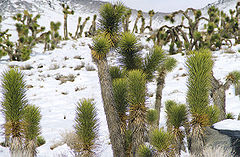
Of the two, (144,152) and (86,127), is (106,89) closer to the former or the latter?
(86,127)

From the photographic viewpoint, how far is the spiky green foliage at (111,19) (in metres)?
2.66

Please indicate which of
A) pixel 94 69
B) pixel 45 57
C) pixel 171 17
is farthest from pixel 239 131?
pixel 45 57

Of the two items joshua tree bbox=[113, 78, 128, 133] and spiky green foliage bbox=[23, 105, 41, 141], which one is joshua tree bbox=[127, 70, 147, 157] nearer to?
joshua tree bbox=[113, 78, 128, 133]

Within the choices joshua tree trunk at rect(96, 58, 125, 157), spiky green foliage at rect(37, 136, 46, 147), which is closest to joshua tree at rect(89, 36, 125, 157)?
joshua tree trunk at rect(96, 58, 125, 157)

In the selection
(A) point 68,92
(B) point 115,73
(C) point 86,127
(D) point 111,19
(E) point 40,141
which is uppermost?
(D) point 111,19

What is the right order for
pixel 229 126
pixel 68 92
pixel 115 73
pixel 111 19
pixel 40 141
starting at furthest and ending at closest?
pixel 68 92 < pixel 40 141 < pixel 115 73 < pixel 229 126 < pixel 111 19

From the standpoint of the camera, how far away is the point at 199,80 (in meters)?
2.33

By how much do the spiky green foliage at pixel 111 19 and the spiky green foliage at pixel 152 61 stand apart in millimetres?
595

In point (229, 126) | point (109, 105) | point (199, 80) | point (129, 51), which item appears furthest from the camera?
point (229, 126)

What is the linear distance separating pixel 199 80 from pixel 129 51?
3.52 ft

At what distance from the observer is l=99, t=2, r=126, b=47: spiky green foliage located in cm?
266

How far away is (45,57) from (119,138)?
13.8 meters

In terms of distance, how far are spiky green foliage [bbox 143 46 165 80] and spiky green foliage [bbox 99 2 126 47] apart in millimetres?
595

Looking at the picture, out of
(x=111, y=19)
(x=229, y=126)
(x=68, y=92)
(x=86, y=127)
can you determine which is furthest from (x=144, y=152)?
(x=68, y=92)
